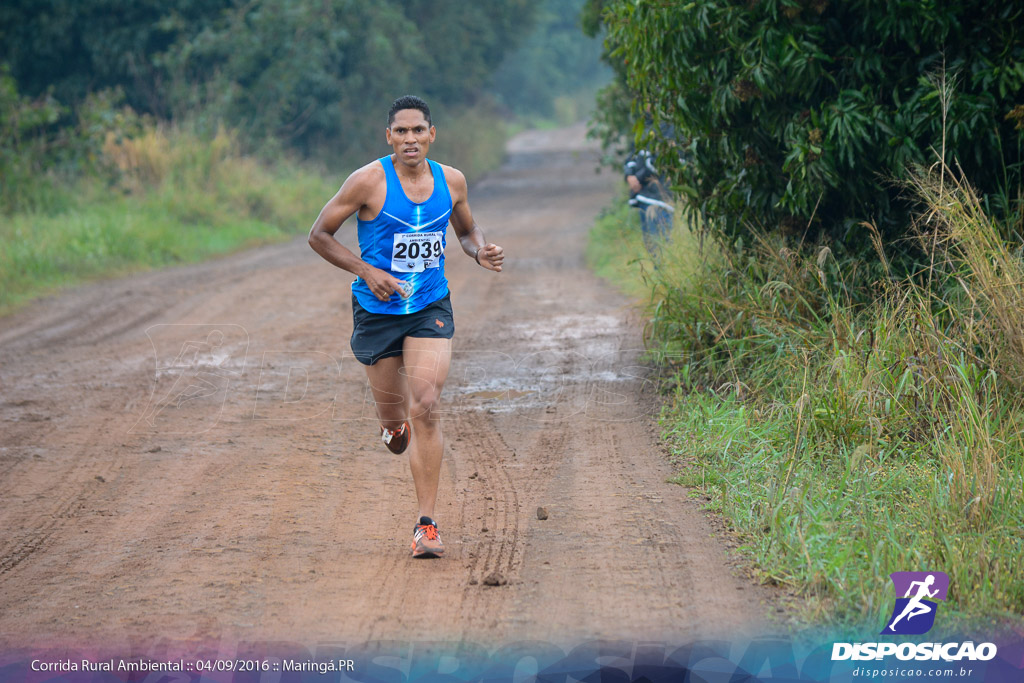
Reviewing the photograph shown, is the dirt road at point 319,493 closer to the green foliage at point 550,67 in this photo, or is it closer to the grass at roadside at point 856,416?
the grass at roadside at point 856,416

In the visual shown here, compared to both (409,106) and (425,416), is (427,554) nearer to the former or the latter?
(425,416)

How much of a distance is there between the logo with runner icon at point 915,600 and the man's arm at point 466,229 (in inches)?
83.9

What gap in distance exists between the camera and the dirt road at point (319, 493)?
3.84m

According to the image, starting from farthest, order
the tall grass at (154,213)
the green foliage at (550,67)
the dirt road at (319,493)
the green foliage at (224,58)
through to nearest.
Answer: the green foliage at (550,67) < the green foliage at (224,58) < the tall grass at (154,213) < the dirt road at (319,493)

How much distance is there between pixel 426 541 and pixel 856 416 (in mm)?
2461

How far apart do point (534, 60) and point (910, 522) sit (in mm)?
56475

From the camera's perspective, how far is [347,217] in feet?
14.8

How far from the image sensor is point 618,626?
3678 millimetres

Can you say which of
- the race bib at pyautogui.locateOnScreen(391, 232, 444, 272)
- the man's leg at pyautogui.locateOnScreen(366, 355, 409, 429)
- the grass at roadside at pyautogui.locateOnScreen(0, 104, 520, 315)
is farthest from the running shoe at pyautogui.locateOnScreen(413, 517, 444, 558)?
the grass at roadside at pyautogui.locateOnScreen(0, 104, 520, 315)

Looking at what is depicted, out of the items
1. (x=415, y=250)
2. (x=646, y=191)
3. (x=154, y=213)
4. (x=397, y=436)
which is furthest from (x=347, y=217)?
(x=154, y=213)

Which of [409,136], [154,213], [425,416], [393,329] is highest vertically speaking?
[409,136]

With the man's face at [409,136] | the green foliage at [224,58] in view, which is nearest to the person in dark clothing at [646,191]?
the man's face at [409,136]

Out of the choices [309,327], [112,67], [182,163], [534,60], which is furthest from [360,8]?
[534,60]

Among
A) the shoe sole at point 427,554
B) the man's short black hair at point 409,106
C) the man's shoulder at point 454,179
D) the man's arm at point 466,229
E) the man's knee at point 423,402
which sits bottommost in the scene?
the shoe sole at point 427,554
